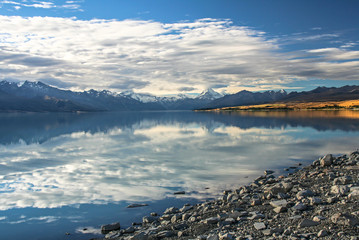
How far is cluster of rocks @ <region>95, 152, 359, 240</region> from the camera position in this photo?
36.9 ft

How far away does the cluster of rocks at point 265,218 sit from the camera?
1125 centimetres

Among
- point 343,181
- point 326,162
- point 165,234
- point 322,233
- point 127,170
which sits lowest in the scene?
point 127,170

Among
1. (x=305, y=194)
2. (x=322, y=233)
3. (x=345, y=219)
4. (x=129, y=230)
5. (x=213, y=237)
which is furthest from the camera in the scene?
(x=305, y=194)

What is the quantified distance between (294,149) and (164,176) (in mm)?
21877

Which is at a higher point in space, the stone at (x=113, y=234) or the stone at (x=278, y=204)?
the stone at (x=278, y=204)

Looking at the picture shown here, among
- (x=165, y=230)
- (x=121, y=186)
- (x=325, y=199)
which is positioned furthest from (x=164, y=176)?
(x=325, y=199)

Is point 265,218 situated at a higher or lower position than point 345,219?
lower

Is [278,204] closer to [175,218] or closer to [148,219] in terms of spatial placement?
[175,218]

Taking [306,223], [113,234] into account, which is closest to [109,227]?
[113,234]

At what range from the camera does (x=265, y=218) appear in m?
13.5

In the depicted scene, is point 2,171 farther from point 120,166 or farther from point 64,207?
point 64,207

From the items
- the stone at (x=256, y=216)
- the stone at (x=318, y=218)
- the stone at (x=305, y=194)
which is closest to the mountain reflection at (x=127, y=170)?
the stone at (x=305, y=194)

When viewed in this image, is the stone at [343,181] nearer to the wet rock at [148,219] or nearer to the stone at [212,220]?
the stone at [212,220]

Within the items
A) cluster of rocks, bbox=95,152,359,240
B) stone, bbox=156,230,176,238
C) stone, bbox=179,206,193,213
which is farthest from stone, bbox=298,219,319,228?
stone, bbox=179,206,193,213
